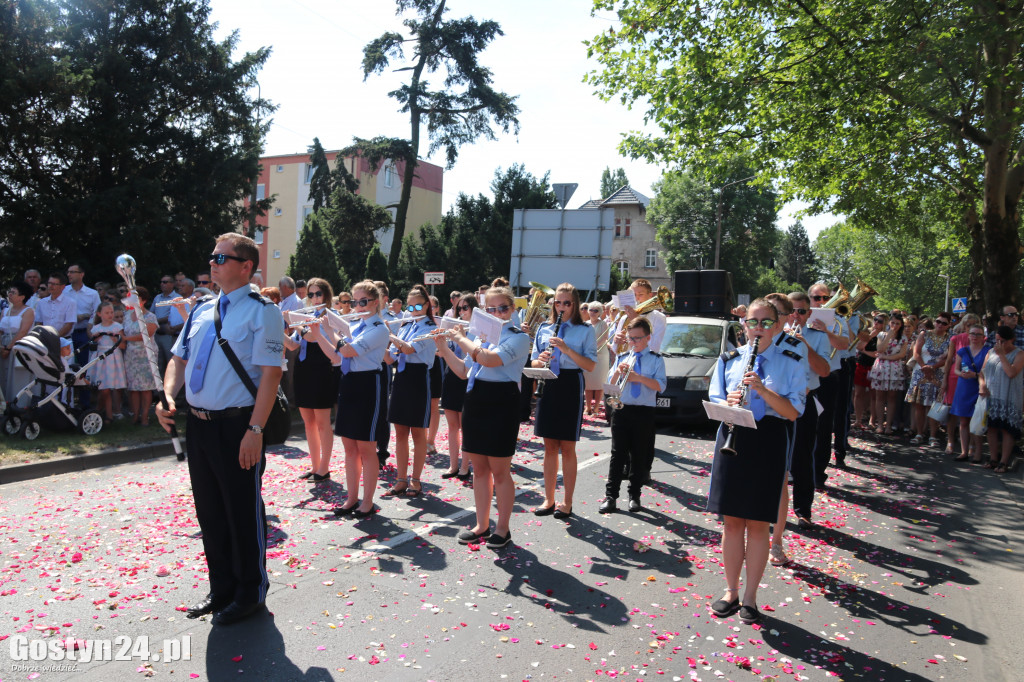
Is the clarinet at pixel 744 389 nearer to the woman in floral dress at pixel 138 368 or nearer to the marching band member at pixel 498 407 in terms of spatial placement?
the marching band member at pixel 498 407

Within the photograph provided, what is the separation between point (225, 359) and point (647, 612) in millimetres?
3115

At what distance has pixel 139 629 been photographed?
14.1ft

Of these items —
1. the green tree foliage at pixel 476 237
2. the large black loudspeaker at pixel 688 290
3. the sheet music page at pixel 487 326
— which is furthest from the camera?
the green tree foliage at pixel 476 237

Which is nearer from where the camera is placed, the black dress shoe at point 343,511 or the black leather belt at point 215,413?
the black leather belt at point 215,413

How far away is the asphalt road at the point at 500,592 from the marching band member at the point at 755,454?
0.44 metres

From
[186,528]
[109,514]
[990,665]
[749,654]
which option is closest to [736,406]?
[749,654]

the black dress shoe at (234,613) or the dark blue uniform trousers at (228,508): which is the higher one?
the dark blue uniform trousers at (228,508)

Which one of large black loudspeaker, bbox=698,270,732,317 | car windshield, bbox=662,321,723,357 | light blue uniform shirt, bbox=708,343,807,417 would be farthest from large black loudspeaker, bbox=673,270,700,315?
light blue uniform shirt, bbox=708,343,807,417

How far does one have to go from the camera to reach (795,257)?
10512 cm

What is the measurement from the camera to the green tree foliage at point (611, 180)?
9056cm

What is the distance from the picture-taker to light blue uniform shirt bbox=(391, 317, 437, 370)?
A: 26.1ft

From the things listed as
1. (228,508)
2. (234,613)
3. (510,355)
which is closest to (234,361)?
(228,508)

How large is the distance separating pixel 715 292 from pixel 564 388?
14.9 meters

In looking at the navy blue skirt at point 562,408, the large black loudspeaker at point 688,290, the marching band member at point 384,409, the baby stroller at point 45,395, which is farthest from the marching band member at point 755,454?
the large black loudspeaker at point 688,290
